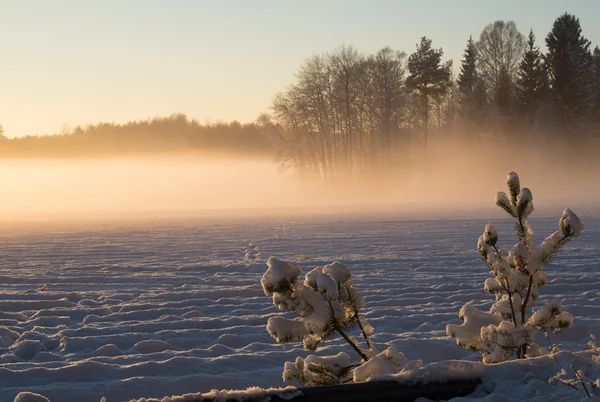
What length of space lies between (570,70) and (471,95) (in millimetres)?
9900

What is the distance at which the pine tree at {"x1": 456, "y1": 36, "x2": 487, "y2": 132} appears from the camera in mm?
54250

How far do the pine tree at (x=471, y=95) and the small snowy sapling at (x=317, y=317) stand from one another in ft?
171

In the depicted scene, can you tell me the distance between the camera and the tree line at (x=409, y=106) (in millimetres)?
47188

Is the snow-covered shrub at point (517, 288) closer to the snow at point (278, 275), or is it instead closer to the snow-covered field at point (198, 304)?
the snow at point (278, 275)

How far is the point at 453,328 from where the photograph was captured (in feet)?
15.2

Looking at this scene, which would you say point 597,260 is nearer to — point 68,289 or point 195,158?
point 68,289

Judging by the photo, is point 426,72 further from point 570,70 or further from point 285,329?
point 285,329

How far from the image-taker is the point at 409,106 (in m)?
55.1

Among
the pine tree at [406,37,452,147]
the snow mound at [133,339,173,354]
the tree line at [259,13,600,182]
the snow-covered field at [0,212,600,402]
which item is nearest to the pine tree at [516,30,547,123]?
the tree line at [259,13,600,182]

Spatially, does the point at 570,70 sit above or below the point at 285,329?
above

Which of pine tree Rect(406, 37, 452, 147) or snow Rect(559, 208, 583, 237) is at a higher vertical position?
pine tree Rect(406, 37, 452, 147)

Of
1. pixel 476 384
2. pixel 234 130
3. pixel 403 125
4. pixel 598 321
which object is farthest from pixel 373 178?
pixel 476 384

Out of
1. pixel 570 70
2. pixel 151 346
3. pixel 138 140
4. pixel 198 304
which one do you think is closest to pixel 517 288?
pixel 151 346

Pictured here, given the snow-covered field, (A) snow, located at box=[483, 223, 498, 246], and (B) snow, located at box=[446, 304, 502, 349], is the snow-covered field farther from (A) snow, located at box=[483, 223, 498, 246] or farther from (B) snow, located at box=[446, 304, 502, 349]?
(A) snow, located at box=[483, 223, 498, 246]
